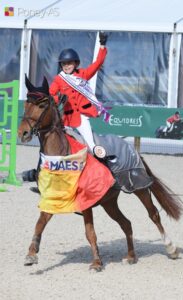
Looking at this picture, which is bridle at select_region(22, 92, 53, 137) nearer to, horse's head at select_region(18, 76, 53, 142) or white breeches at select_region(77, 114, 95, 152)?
horse's head at select_region(18, 76, 53, 142)

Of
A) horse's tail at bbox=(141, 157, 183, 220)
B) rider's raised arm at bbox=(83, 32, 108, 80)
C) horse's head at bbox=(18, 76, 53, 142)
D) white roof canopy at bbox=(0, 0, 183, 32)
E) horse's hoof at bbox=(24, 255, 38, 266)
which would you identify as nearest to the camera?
horse's head at bbox=(18, 76, 53, 142)

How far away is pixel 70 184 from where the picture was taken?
644cm

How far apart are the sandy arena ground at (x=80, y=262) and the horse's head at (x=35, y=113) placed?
117 cm

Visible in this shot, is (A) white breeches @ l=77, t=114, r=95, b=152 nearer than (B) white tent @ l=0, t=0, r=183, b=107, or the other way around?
(A) white breeches @ l=77, t=114, r=95, b=152

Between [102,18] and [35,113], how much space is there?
11297mm

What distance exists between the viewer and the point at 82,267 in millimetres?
6613

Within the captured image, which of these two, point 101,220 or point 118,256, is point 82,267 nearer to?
point 118,256

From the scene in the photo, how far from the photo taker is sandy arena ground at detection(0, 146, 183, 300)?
18.8ft

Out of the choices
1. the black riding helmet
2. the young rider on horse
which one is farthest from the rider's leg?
the black riding helmet

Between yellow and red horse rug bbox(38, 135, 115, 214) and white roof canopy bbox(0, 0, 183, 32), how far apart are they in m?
10.5

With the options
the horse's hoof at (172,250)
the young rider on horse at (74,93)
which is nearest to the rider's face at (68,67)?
the young rider on horse at (74,93)

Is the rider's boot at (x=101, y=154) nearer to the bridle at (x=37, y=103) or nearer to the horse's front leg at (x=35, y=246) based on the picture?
the bridle at (x=37, y=103)

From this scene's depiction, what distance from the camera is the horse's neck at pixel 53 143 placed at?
6.48 m

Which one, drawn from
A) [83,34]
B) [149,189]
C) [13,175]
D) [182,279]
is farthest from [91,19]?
[182,279]
